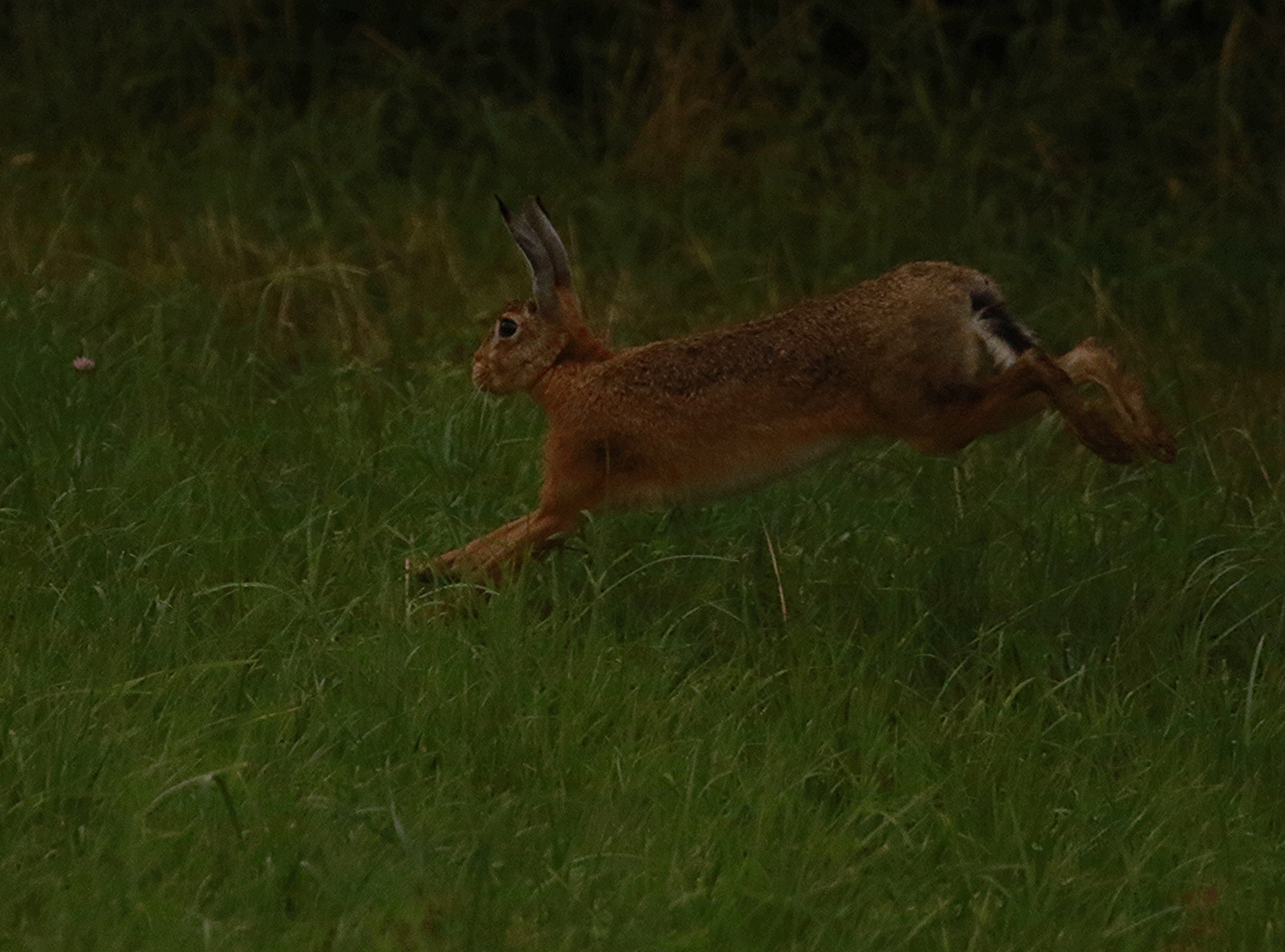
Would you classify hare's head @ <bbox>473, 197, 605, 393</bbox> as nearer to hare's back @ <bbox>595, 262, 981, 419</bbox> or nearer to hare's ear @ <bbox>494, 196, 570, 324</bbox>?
hare's ear @ <bbox>494, 196, 570, 324</bbox>

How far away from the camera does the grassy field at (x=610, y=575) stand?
425 centimetres

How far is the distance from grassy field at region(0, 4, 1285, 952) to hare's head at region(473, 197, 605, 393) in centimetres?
39

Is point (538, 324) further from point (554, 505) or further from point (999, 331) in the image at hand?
point (999, 331)

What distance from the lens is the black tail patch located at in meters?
5.90

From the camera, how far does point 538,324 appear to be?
6.05 meters

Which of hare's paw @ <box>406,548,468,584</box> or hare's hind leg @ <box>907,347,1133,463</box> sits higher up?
hare's hind leg @ <box>907,347,1133,463</box>

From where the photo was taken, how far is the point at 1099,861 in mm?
4605

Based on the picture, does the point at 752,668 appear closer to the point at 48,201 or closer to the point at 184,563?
the point at 184,563

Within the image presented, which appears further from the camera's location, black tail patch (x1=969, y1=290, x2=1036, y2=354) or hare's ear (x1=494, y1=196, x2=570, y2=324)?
hare's ear (x1=494, y1=196, x2=570, y2=324)

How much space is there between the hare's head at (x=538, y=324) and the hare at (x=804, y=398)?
3.3 inches

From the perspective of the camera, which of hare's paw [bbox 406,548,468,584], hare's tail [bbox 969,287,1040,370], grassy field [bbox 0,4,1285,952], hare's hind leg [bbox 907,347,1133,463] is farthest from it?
hare's tail [bbox 969,287,1040,370]

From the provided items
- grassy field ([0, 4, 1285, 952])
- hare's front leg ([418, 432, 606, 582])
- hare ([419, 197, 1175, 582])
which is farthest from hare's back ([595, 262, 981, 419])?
grassy field ([0, 4, 1285, 952])

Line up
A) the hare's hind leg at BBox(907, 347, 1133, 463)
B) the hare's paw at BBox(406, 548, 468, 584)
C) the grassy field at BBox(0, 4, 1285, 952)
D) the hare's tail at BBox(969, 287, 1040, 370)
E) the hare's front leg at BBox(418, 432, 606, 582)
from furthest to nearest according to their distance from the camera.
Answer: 1. the hare's tail at BBox(969, 287, 1040, 370)
2. the hare's hind leg at BBox(907, 347, 1133, 463)
3. the hare's front leg at BBox(418, 432, 606, 582)
4. the hare's paw at BBox(406, 548, 468, 584)
5. the grassy field at BBox(0, 4, 1285, 952)

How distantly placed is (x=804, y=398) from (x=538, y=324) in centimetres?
75
